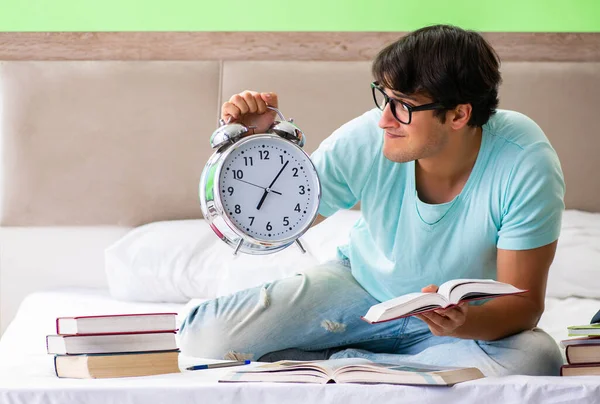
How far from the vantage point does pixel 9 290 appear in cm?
277

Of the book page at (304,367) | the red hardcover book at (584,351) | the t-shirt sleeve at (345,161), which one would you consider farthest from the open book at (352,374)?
the t-shirt sleeve at (345,161)

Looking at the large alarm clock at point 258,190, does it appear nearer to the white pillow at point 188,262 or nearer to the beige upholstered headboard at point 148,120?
the white pillow at point 188,262

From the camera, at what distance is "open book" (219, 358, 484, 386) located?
1309 mm

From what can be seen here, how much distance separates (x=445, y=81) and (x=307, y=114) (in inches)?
45.1

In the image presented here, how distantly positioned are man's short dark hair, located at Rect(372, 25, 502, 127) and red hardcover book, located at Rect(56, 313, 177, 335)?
646 millimetres

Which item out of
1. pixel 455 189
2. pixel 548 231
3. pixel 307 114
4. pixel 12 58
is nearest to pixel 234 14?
pixel 307 114

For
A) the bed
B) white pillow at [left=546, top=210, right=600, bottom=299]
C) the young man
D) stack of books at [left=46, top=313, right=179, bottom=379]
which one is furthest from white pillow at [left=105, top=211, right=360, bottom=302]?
stack of books at [left=46, top=313, right=179, bottom=379]

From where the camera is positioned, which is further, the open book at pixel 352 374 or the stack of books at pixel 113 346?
the stack of books at pixel 113 346

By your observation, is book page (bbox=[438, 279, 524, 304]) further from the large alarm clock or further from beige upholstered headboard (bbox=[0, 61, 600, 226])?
beige upholstered headboard (bbox=[0, 61, 600, 226])

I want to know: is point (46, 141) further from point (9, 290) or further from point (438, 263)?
point (438, 263)

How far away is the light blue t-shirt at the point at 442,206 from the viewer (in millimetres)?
1683

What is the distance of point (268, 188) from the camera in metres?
1.55

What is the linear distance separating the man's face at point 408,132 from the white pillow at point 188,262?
76cm

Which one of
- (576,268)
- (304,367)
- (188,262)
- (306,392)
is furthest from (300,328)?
(576,268)
